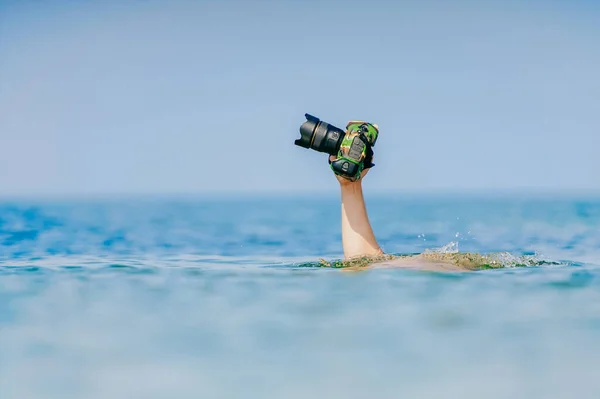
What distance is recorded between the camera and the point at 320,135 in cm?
896

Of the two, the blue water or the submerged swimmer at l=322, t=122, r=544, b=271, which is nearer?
the blue water

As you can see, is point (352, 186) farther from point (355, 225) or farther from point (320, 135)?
point (320, 135)

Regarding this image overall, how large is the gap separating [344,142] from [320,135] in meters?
0.29

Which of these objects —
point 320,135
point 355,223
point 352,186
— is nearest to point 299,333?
point 355,223

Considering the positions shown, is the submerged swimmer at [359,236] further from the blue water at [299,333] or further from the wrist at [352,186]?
the blue water at [299,333]

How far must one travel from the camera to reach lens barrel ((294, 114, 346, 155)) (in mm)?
8938

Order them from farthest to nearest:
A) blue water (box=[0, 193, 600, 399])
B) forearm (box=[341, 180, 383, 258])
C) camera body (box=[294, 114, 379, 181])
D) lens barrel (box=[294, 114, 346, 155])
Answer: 1. forearm (box=[341, 180, 383, 258])
2. lens barrel (box=[294, 114, 346, 155])
3. camera body (box=[294, 114, 379, 181])
4. blue water (box=[0, 193, 600, 399])

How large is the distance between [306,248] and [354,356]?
35.9 feet

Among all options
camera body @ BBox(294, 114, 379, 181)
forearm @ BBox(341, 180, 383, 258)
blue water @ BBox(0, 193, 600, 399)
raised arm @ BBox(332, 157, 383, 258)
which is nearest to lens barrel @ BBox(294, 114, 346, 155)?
camera body @ BBox(294, 114, 379, 181)

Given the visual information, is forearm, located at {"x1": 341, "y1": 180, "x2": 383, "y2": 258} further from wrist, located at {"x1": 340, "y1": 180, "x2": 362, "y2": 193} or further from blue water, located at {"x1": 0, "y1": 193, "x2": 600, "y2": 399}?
blue water, located at {"x1": 0, "y1": 193, "x2": 600, "y2": 399}

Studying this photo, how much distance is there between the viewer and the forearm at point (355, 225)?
9039 millimetres

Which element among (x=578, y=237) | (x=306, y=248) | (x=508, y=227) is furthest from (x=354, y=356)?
(x=508, y=227)

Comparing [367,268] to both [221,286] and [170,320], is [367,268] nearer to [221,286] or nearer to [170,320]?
[221,286]

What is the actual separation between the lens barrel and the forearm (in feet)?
1.66
